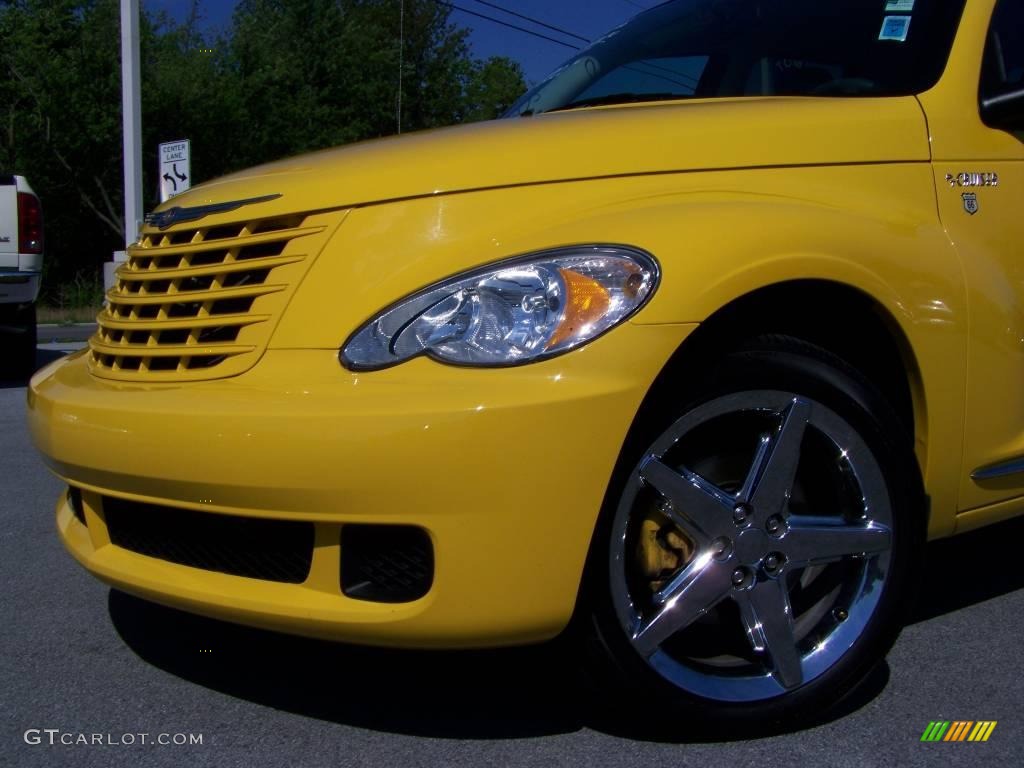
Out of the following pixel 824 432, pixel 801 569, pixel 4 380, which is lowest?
pixel 4 380

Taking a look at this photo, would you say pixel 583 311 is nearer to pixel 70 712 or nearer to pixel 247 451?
pixel 247 451

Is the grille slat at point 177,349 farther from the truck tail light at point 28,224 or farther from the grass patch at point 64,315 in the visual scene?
the grass patch at point 64,315

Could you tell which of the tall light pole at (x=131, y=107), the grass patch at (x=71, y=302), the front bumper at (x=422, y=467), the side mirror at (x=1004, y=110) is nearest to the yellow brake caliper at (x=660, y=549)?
the front bumper at (x=422, y=467)

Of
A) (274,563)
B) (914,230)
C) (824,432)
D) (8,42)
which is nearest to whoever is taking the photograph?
(274,563)

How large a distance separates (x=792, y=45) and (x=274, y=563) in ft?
6.64

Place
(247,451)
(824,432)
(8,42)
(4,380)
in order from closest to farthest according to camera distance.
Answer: (247,451)
(824,432)
(4,380)
(8,42)

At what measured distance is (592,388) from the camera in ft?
6.25

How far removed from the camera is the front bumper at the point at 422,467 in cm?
186

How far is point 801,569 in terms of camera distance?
229 cm

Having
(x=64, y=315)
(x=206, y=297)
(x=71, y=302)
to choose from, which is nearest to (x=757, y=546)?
(x=206, y=297)

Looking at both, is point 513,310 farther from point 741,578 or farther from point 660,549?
point 741,578

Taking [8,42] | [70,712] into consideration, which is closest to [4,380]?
[70,712]

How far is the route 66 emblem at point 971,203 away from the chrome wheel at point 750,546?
0.70 metres

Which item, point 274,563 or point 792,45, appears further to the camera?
point 792,45
